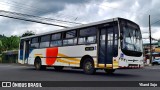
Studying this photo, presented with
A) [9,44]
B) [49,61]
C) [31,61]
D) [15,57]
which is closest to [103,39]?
[49,61]

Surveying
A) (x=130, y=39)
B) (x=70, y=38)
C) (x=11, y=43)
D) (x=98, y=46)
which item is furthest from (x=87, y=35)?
(x=11, y=43)

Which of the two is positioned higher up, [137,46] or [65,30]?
[65,30]

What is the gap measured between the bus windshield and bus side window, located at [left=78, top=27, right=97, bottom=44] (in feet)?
6.54

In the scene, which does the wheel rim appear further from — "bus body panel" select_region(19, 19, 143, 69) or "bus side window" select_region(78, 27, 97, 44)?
"bus side window" select_region(78, 27, 97, 44)

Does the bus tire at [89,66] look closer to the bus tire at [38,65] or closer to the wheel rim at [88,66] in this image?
the wheel rim at [88,66]

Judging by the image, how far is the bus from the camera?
15000 mm

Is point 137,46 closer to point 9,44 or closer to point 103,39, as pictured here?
point 103,39

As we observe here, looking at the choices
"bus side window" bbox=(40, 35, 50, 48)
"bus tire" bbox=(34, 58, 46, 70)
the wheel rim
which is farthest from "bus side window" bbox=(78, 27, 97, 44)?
"bus tire" bbox=(34, 58, 46, 70)

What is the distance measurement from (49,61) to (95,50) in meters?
6.10

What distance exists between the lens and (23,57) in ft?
82.3

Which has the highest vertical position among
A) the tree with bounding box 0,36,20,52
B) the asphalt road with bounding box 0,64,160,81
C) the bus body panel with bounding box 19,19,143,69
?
the tree with bounding box 0,36,20,52

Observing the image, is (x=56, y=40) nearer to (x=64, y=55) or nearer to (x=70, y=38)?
(x=64, y=55)

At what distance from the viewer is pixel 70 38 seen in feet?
61.0

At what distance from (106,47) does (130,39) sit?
4.75 ft
